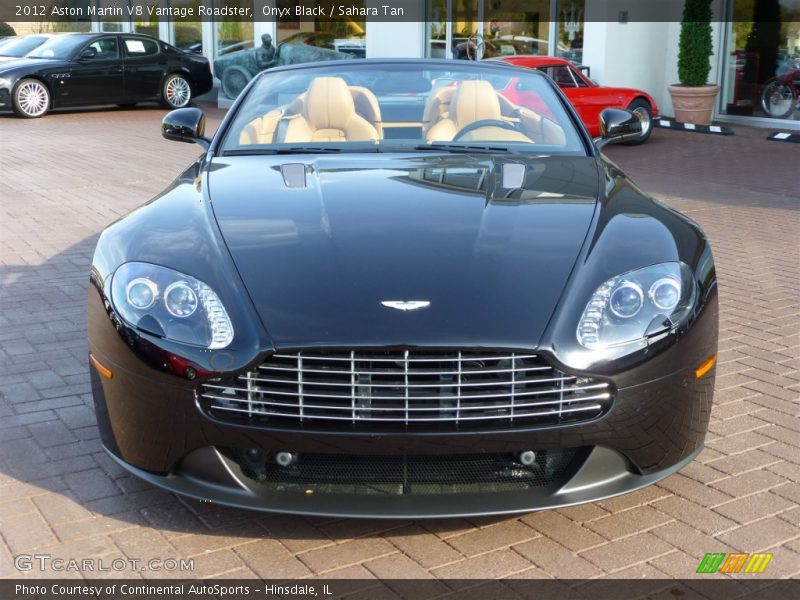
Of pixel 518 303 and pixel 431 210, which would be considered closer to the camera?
pixel 518 303

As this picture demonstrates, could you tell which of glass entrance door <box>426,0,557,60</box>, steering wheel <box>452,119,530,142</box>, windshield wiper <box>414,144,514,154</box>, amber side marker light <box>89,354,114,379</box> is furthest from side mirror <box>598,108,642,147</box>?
glass entrance door <box>426,0,557,60</box>

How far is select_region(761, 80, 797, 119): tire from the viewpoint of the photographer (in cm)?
1605

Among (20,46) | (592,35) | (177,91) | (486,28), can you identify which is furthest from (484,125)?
(20,46)

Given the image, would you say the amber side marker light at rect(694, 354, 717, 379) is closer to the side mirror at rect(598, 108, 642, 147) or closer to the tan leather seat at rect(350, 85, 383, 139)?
the side mirror at rect(598, 108, 642, 147)

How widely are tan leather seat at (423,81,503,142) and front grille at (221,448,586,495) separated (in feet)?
6.99

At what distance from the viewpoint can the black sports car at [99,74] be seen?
59.7 ft

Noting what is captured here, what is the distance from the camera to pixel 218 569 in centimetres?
294

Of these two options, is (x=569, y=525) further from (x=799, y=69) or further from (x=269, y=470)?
(x=799, y=69)

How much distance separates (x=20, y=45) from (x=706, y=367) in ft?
64.5

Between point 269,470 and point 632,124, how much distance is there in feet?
9.80

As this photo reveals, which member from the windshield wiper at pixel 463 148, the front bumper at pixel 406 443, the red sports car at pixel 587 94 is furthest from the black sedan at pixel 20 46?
the front bumper at pixel 406 443

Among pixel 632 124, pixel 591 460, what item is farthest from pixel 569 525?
pixel 632 124

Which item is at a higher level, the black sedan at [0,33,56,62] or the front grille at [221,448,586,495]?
the black sedan at [0,33,56,62]

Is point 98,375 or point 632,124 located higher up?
point 632,124
